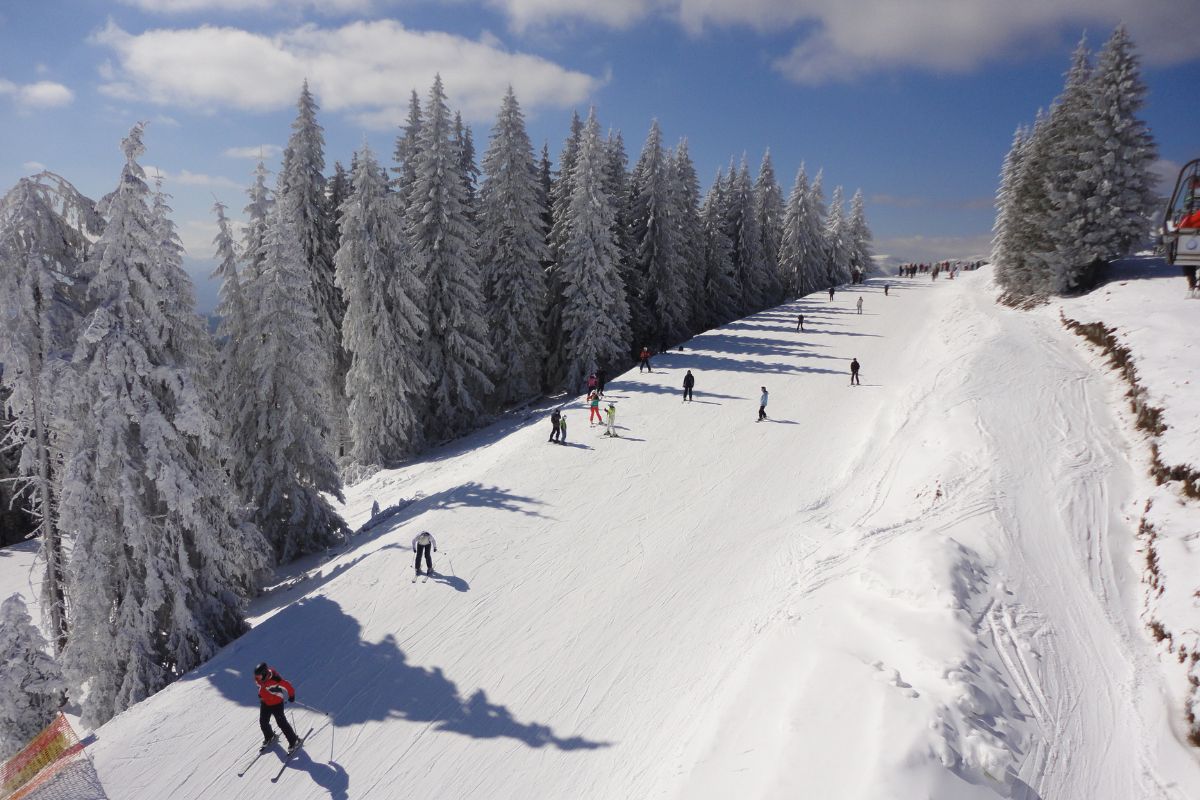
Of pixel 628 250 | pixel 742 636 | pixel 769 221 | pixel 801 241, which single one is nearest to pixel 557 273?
pixel 628 250

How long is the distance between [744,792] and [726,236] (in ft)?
157

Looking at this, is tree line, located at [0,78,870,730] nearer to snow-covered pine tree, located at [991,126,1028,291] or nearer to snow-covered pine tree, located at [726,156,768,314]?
snow-covered pine tree, located at [726,156,768,314]

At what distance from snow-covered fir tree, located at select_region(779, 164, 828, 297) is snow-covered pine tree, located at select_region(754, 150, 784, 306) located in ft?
3.58

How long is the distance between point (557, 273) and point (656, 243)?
8572 millimetres

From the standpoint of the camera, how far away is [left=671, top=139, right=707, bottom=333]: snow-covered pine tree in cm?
4253

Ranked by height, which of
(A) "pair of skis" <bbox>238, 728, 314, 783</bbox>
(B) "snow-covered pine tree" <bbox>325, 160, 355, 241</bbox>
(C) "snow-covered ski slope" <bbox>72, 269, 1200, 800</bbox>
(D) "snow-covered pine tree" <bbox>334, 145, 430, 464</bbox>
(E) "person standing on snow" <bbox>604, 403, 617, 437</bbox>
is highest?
(B) "snow-covered pine tree" <bbox>325, 160, 355, 241</bbox>

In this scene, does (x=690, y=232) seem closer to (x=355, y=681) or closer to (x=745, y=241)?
(x=745, y=241)

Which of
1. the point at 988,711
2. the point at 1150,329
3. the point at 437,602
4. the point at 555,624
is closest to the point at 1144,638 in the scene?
the point at 988,711

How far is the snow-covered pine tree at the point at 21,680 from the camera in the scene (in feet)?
34.8

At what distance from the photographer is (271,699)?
8.70 meters

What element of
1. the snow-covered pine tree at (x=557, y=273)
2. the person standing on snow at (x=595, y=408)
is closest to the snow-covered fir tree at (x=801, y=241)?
the snow-covered pine tree at (x=557, y=273)

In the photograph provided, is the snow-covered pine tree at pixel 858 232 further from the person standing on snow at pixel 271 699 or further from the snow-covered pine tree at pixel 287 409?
the person standing on snow at pixel 271 699

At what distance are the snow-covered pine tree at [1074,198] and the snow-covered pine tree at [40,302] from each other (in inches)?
1455

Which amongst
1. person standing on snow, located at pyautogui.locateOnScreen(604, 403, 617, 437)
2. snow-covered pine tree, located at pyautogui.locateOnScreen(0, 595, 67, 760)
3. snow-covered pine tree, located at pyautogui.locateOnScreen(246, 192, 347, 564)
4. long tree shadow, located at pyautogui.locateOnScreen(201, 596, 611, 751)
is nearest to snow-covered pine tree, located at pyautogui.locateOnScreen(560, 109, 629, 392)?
person standing on snow, located at pyautogui.locateOnScreen(604, 403, 617, 437)
